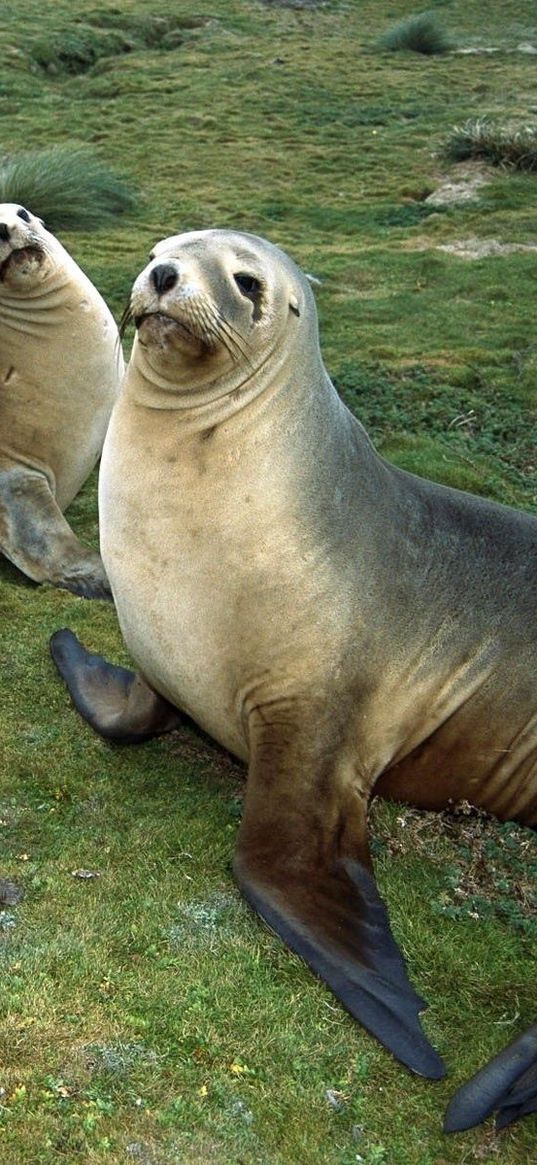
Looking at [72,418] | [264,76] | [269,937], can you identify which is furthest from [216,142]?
[269,937]

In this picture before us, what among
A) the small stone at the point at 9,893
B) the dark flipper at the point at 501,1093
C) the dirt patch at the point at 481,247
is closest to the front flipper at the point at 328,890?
the dark flipper at the point at 501,1093

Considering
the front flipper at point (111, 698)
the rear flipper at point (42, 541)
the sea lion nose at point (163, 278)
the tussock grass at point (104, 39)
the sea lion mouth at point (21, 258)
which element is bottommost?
the tussock grass at point (104, 39)

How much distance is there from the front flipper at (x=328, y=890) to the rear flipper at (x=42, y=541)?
7.60 feet

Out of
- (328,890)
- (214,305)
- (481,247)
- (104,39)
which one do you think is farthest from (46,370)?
(104,39)

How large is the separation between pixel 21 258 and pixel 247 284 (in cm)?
286

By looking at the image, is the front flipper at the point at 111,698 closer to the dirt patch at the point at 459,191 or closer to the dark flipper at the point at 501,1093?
the dark flipper at the point at 501,1093

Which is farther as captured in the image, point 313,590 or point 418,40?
point 418,40

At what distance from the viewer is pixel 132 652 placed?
463 cm

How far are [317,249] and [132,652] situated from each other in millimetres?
8054

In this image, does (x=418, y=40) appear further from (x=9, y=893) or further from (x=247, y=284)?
(x=9, y=893)

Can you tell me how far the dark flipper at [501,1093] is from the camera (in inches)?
119

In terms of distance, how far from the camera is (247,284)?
14.6 ft

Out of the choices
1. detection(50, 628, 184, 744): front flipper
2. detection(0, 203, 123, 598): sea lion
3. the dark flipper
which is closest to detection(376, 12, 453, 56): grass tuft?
detection(0, 203, 123, 598): sea lion

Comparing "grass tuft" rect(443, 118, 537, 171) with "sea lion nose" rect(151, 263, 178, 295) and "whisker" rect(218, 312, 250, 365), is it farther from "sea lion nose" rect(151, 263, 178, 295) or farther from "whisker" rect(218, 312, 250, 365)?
"sea lion nose" rect(151, 263, 178, 295)
